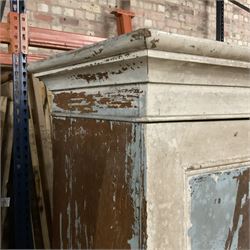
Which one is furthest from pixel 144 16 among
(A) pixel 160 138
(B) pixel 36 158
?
(A) pixel 160 138

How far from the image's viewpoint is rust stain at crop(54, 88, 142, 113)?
600 millimetres

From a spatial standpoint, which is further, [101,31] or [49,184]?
[101,31]

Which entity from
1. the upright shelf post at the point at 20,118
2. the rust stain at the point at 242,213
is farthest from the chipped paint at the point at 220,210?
the upright shelf post at the point at 20,118

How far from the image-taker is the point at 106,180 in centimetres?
68

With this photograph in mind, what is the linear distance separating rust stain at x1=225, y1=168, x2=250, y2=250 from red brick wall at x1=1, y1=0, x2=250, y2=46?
70.1 inches

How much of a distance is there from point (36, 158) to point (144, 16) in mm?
1841

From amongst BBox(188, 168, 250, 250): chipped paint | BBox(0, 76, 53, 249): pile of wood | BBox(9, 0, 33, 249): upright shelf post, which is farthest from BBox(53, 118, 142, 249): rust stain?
BBox(0, 76, 53, 249): pile of wood

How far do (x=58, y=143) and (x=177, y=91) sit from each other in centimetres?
43

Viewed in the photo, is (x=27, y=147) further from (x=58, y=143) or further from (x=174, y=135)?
(x=174, y=135)

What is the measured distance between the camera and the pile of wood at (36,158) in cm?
125

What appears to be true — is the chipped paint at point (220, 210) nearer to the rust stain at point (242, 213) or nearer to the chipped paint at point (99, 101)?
the rust stain at point (242, 213)

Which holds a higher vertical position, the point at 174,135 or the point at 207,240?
the point at 174,135

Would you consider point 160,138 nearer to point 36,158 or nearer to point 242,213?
point 242,213

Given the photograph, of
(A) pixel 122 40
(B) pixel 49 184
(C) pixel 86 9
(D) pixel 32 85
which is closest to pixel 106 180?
(A) pixel 122 40
